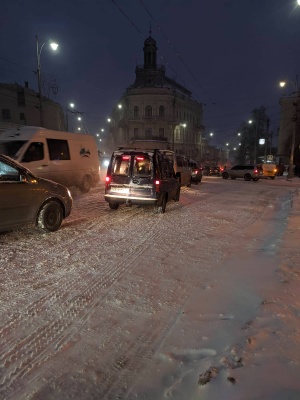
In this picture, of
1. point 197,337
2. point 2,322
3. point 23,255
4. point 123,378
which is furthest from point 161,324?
point 23,255

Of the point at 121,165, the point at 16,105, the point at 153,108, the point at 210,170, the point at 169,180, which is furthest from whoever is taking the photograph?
the point at 153,108

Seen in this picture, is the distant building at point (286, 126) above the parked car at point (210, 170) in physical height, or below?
above

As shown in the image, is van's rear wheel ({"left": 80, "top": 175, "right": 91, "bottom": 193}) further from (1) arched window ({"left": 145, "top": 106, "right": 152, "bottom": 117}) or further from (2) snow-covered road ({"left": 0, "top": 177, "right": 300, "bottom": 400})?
(1) arched window ({"left": 145, "top": 106, "right": 152, "bottom": 117})

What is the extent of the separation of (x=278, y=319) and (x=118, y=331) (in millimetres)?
1863

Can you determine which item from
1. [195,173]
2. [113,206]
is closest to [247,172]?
[195,173]

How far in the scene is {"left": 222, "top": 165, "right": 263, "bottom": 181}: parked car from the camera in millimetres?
26625

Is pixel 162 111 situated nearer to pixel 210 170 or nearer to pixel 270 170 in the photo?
pixel 210 170

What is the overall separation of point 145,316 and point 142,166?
246 inches

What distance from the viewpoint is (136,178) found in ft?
30.3

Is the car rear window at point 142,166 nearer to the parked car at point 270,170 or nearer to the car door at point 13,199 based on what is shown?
the car door at point 13,199

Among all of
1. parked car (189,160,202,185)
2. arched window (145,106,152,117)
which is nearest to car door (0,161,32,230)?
parked car (189,160,202,185)

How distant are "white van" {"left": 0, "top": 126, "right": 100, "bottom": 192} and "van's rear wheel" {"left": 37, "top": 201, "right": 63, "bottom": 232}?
375 centimetres

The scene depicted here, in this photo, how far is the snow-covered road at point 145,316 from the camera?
8.24ft

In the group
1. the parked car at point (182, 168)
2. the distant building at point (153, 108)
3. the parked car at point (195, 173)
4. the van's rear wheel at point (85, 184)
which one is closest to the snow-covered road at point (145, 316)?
the van's rear wheel at point (85, 184)
